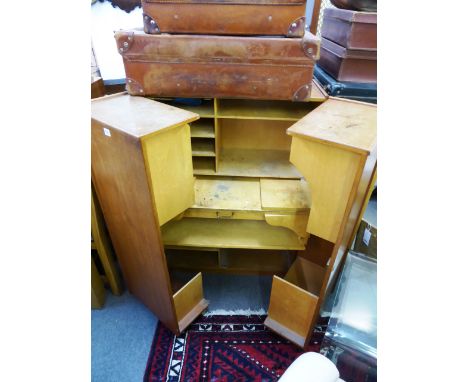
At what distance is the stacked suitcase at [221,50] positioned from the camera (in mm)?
1184

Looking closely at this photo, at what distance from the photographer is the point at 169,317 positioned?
1604 mm

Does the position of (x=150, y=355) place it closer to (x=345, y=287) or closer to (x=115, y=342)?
(x=115, y=342)

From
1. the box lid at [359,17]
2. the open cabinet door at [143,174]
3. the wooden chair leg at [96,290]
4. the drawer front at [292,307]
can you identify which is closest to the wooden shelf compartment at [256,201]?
the open cabinet door at [143,174]

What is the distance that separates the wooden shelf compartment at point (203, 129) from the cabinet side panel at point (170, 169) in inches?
6.5

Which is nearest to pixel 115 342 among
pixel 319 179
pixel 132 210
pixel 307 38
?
pixel 132 210

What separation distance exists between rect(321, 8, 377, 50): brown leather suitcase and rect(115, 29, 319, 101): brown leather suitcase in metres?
0.28

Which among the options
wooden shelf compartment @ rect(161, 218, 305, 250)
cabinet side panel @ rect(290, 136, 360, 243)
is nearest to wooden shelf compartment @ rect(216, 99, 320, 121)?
cabinet side panel @ rect(290, 136, 360, 243)

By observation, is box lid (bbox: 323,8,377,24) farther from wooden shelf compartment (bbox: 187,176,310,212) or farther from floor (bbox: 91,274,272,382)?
floor (bbox: 91,274,272,382)

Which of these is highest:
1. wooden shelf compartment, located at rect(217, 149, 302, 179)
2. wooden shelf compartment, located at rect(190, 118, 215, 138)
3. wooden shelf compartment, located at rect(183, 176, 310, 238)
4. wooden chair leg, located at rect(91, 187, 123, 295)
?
wooden shelf compartment, located at rect(190, 118, 215, 138)

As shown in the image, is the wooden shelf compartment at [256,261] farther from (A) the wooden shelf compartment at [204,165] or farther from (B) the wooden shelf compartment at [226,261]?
(A) the wooden shelf compartment at [204,165]

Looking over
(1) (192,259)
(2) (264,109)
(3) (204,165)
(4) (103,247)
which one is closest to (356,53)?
(2) (264,109)

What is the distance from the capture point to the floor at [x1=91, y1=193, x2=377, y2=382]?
1.55 meters
